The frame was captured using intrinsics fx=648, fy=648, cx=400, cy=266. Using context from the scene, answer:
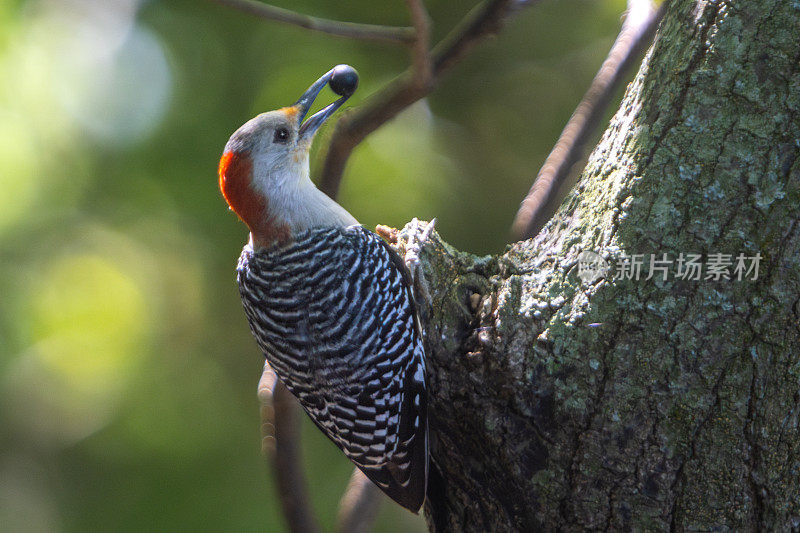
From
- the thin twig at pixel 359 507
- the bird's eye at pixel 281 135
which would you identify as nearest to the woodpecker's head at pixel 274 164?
the bird's eye at pixel 281 135

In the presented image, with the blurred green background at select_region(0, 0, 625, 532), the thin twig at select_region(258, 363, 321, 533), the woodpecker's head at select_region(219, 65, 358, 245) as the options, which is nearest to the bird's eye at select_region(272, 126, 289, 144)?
the woodpecker's head at select_region(219, 65, 358, 245)

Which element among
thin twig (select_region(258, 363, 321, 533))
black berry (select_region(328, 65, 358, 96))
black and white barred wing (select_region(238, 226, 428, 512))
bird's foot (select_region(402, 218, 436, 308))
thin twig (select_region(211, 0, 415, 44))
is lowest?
thin twig (select_region(258, 363, 321, 533))

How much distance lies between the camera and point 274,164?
8.06 ft

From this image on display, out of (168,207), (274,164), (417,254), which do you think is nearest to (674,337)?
(417,254)

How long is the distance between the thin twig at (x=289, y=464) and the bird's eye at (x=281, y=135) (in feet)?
2.99

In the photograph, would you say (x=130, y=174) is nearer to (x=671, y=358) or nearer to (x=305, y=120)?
(x=305, y=120)

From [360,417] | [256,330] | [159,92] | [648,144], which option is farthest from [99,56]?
[648,144]

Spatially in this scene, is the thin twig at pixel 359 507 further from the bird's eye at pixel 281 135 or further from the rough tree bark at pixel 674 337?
the bird's eye at pixel 281 135

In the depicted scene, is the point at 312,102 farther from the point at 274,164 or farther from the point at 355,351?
the point at 355,351

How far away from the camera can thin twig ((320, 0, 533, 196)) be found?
1635 mm

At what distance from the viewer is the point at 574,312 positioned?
172 centimetres

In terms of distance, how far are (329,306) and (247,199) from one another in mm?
513

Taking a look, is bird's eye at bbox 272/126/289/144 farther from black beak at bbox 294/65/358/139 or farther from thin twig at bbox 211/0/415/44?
thin twig at bbox 211/0/415/44

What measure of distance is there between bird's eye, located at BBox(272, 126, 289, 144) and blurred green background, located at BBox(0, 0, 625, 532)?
77.3 inches
